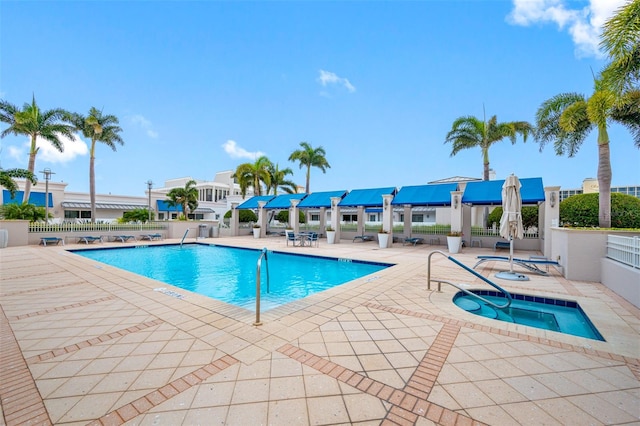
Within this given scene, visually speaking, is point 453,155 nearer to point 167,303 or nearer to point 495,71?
point 495,71

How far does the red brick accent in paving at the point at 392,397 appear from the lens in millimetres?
2326

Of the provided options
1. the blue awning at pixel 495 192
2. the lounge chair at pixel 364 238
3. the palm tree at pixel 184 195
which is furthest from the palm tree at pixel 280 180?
the blue awning at pixel 495 192

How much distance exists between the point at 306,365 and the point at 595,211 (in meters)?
19.0

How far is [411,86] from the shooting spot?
Result: 745 inches

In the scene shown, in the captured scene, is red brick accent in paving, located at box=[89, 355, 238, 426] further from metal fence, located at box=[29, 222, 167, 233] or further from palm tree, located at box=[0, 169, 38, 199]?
metal fence, located at box=[29, 222, 167, 233]

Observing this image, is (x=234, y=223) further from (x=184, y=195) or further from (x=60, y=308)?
(x=60, y=308)

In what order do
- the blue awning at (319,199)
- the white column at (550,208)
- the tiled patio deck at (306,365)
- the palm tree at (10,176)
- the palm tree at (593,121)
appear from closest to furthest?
the tiled patio deck at (306,365) < the palm tree at (593,121) < the white column at (550,208) < the palm tree at (10,176) < the blue awning at (319,199)

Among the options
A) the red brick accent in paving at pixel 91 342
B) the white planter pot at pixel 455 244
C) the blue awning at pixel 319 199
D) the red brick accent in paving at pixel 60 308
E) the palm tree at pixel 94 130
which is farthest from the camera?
the palm tree at pixel 94 130

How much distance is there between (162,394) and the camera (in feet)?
8.62

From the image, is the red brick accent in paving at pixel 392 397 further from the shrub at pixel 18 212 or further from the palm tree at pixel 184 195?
the palm tree at pixel 184 195

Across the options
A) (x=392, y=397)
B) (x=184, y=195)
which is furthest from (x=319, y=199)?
(x=392, y=397)

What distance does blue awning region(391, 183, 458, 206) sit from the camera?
16312 mm

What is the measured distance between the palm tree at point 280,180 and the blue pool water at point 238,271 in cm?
1628

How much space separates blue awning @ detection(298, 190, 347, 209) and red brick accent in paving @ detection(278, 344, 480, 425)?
17683 mm
